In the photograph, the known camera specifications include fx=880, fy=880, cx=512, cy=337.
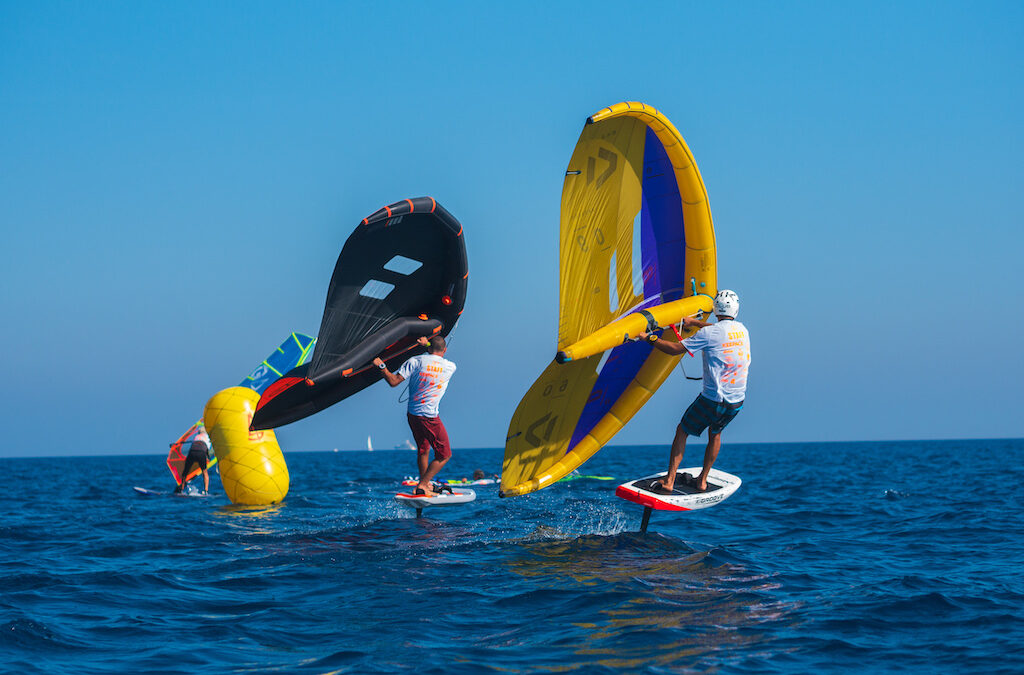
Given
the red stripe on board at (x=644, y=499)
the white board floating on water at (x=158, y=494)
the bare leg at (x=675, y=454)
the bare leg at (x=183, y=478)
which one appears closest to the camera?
the red stripe on board at (x=644, y=499)

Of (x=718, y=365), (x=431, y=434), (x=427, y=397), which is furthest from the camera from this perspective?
(x=431, y=434)

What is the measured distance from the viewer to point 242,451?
18094 mm

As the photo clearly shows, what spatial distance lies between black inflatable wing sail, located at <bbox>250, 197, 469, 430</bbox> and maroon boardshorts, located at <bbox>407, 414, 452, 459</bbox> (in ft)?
3.98

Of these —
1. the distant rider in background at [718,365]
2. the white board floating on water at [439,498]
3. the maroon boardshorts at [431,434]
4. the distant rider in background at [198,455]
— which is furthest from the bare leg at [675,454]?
the distant rider in background at [198,455]

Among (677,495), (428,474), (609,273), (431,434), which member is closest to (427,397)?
(431,434)

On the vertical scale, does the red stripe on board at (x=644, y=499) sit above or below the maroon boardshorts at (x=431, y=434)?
below

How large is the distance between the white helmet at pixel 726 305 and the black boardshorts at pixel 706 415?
1.04 meters

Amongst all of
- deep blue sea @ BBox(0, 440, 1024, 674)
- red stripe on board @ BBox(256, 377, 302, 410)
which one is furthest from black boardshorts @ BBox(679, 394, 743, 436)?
red stripe on board @ BBox(256, 377, 302, 410)

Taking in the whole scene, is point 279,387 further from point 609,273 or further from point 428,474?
point 609,273

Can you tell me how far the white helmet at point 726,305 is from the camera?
10586mm

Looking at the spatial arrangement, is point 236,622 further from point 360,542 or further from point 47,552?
point 47,552

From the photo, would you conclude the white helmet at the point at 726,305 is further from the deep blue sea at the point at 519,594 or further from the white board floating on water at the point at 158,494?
the white board floating on water at the point at 158,494

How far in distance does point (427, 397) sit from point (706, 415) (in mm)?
4633

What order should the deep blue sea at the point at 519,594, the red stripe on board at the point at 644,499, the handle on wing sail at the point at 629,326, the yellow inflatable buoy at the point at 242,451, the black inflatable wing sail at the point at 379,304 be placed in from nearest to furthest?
1. the deep blue sea at the point at 519,594
2. the handle on wing sail at the point at 629,326
3. the red stripe on board at the point at 644,499
4. the black inflatable wing sail at the point at 379,304
5. the yellow inflatable buoy at the point at 242,451
